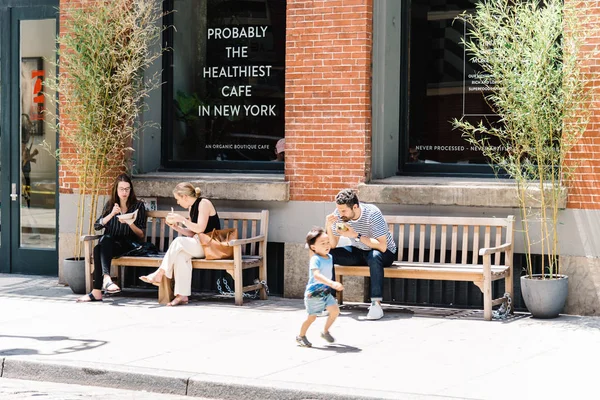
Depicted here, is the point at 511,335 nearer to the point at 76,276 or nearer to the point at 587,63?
the point at 587,63

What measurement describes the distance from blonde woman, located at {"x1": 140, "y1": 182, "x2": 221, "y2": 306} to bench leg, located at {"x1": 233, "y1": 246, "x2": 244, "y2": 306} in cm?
48

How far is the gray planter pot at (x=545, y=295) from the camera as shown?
31.6ft

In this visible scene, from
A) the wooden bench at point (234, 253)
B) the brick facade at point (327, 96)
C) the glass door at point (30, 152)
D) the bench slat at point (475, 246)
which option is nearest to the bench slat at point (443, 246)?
the bench slat at point (475, 246)

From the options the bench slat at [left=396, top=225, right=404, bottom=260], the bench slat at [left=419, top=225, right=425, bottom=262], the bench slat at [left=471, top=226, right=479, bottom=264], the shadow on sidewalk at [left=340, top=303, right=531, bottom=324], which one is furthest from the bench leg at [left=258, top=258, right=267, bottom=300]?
the bench slat at [left=471, top=226, right=479, bottom=264]

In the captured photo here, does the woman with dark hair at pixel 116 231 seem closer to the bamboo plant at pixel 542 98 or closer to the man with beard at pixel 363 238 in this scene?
the man with beard at pixel 363 238

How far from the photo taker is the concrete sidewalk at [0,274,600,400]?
695 cm

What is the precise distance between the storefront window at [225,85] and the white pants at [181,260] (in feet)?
Result: 5.64

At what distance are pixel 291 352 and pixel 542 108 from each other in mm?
3474

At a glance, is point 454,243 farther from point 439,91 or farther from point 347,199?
point 439,91

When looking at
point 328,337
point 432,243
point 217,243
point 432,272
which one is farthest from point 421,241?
point 328,337

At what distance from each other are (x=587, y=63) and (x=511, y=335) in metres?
2.88

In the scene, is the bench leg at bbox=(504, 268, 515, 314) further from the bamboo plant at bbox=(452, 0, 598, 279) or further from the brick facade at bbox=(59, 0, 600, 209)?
the brick facade at bbox=(59, 0, 600, 209)

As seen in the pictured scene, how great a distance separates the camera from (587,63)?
9.80 meters

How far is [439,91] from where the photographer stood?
11.2 metres
